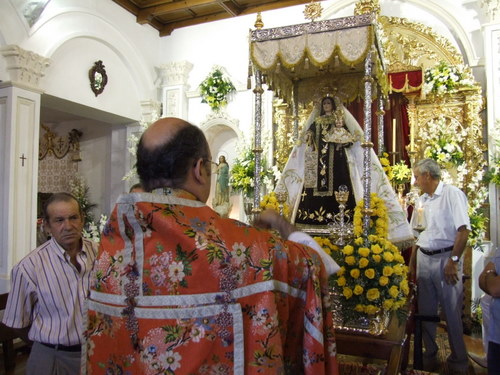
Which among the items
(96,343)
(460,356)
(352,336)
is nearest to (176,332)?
(96,343)

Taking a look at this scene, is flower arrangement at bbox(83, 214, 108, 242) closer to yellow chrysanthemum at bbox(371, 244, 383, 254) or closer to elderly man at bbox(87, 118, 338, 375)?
yellow chrysanthemum at bbox(371, 244, 383, 254)

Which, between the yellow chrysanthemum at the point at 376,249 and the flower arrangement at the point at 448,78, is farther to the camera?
the flower arrangement at the point at 448,78

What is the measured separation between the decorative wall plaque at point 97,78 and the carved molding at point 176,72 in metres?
1.42

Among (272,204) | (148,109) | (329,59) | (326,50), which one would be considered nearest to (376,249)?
(272,204)

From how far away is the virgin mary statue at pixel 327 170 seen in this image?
15.8ft

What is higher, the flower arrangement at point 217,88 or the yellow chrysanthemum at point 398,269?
the flower arrangement at point 217,88

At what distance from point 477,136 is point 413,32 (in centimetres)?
209

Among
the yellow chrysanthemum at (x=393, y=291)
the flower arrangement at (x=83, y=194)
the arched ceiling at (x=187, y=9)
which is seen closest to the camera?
the yellow chrysanthemum at (x=393, y=291)

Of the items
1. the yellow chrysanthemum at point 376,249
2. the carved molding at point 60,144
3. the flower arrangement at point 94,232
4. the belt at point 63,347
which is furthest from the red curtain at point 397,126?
the carved molding at point 60,144

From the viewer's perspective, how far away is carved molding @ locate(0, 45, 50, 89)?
20.3 feet

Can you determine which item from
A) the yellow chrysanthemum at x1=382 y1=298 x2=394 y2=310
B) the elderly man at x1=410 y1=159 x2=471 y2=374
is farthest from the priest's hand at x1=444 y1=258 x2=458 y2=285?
the yellow chrysanthemum at x1=382 y1=298 x2=394 y2=310

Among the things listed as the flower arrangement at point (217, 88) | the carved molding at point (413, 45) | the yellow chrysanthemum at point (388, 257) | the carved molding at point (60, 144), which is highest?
the carved molding at point (413, 45)

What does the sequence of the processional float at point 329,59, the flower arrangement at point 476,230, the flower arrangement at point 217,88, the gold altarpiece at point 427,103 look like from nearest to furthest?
1. the processional float at point 329,59
2. the flower arrangement at point 476,230
3. the gold altarpiece at point 427,103
4. the flower arrangement at point 217,88

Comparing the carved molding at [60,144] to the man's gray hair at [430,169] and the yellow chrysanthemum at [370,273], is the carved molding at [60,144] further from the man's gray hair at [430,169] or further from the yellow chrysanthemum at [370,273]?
the yellow chrysanthemum at [370,273]
